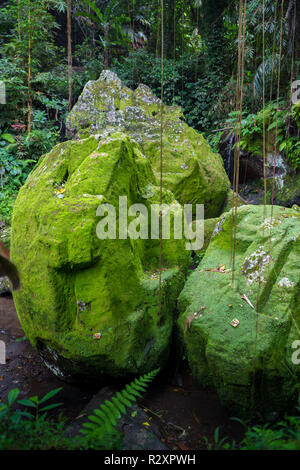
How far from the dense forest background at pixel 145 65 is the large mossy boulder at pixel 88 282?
153 inches

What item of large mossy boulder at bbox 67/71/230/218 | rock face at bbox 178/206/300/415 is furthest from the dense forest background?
rock face at bbox 178/206/300/415

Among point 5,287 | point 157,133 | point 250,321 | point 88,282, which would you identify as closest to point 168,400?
point 250,321

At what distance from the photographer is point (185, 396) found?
8.59ft

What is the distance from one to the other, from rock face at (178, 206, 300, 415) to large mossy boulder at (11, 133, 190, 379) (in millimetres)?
364

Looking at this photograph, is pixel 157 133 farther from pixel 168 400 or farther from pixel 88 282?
pixel 168 400

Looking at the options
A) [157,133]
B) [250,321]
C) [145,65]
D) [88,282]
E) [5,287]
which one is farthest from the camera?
[145,65]

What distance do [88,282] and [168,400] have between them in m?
1.15

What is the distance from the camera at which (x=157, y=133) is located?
5.94m

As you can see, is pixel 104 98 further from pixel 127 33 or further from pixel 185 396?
pixel 127 33

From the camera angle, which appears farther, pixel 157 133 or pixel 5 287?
pixel 157 133

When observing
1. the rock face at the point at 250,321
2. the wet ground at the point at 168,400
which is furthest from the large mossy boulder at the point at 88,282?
the rock face at the point at 250,321

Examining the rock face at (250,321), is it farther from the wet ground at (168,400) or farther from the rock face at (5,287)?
the rock face at (5,287)

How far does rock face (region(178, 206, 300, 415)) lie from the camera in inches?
87.3
